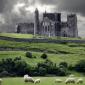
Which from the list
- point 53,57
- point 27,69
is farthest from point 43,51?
point 27,69

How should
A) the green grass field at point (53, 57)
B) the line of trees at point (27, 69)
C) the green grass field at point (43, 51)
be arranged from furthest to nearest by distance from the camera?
the green grass field at point (43, 51)
the green grass field at point (53, 57)
the line of trees at point (27, 69)

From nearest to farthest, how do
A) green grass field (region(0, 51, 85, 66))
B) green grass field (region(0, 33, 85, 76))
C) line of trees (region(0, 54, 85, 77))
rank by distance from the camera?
line of trees (region(0, 54, 85, 77)) → green grass field (region(0, 51, 85, 66)) → green grass field (region(0, 33, 85, 76))

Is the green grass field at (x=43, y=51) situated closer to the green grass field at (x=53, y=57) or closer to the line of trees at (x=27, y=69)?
the green grass field at (x=53, y=57)

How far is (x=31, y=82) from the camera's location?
7075 cm

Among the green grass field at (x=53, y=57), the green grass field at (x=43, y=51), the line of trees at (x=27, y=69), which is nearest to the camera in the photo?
the line of trees at (x=27, y=69)

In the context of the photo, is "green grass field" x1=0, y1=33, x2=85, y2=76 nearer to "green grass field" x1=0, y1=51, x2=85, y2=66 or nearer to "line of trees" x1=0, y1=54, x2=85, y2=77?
"green grass field" x1=0, y1=51, x2=85, y2=66

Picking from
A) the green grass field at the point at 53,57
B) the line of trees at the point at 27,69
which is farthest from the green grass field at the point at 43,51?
the line of trees at the point at 27,69

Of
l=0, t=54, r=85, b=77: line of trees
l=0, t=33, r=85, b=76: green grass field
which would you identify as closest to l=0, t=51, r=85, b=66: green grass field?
l=0, t=33, r=85, b=76: green grass field

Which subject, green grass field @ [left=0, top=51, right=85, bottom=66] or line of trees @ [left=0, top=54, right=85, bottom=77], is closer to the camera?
line of trees @ [left=0, top=54, right=85, bottom=77]

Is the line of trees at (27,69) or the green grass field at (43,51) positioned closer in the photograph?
the line of trees at (27,69)

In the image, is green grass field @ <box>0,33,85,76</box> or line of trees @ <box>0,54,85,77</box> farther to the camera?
green grass field @ <box>0,33,85,76</box>

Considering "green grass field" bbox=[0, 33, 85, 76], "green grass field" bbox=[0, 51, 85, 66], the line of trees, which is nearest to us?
the line of trees

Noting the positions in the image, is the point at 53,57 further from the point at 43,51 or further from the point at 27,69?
the point at 27,69

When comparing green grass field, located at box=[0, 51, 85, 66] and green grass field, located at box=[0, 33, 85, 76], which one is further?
green grass field, located at box=[0, 33, 85, 76]
